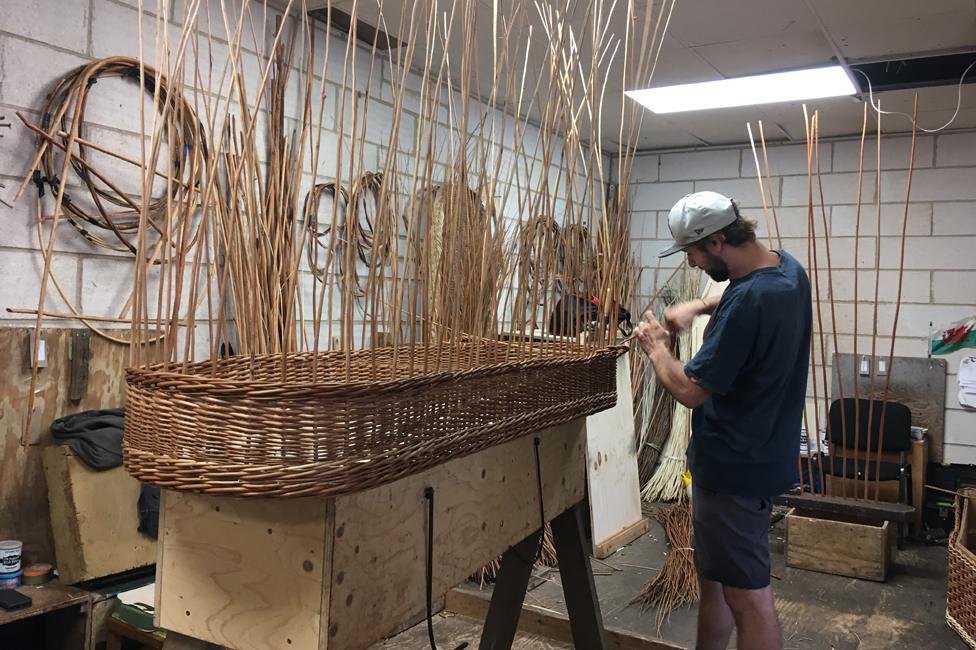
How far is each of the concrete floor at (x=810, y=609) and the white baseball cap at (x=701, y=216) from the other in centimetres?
140

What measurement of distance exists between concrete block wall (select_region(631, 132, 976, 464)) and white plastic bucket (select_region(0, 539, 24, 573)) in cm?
371

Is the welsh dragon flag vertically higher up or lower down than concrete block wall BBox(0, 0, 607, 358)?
lower down

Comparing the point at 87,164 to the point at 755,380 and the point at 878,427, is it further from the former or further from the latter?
→ the point at 878,427

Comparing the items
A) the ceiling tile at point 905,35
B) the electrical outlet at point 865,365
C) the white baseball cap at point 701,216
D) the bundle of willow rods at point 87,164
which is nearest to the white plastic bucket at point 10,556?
the bundle of willow rods at point 87,164

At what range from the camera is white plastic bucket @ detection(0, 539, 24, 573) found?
2141 millimetres

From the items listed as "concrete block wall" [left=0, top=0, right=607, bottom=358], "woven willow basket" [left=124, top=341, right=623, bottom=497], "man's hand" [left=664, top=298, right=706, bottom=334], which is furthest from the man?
"woven willow basket" [left=124, top=341, right=623, bottom=497]

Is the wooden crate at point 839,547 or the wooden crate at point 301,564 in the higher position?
the wooden crate at point 301,564

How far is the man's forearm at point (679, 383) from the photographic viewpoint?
5.92 ft

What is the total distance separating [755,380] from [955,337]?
336cm

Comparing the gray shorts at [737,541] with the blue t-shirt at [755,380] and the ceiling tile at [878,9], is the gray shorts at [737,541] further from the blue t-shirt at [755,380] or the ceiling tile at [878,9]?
the ceiling tile at [878,9]

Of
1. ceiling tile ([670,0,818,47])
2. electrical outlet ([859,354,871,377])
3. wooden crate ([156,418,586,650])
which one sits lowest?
wooden crate ([156,418,586,650])

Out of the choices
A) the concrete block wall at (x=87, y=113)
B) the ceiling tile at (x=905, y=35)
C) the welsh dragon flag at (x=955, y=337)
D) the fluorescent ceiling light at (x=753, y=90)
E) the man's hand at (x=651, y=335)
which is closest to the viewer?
the man's hand at (x=651, y=335)

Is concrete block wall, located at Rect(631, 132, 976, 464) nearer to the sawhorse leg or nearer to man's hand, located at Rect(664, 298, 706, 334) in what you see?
man's hand, located at Rect(664, 298, 706, 334)

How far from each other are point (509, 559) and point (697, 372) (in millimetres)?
620
